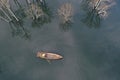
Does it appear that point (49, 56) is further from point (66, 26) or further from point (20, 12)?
point (20, 12)

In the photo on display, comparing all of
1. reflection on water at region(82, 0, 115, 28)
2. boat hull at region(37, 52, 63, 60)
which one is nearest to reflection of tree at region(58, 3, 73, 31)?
reflection on water at region(82, 0, 115, 28)

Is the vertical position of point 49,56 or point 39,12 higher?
point 39,12

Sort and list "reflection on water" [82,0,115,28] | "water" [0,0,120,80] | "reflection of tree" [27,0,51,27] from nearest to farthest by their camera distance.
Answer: "water" [0,0,120,80] → "reflection of tree" [27,0,51,27] → "reflection on water" [82,0,115,28]

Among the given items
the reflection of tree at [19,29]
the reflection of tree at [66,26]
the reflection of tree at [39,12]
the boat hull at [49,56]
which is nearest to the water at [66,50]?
the reflection of tree at [66,26]

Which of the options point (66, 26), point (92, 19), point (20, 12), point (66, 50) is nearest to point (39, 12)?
point (20, 12)

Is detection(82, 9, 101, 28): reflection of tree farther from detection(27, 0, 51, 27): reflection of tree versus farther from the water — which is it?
detection(27, 0, 51, 27): reflection of tree

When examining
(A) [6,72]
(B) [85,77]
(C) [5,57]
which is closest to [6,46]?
(C) [5,57]

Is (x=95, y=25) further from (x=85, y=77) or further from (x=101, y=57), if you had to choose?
(x=85, y=77)
